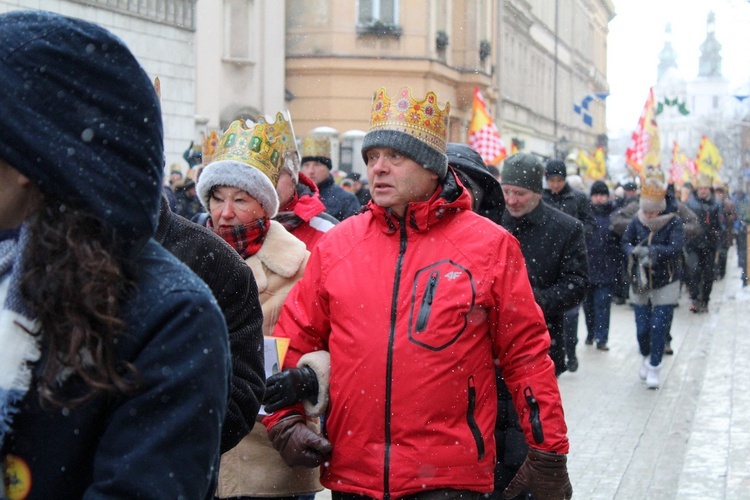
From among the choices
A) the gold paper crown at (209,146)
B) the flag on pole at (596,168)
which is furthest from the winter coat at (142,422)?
the flag on pole at (596,168)

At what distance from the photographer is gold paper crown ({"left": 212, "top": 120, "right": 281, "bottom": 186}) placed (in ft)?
15.1

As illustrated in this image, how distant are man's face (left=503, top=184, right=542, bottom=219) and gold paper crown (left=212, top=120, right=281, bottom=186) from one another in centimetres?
197

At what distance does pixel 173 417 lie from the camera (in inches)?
67.6

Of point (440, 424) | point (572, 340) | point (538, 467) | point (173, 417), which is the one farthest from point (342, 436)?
point (572, 340)

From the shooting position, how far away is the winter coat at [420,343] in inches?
144

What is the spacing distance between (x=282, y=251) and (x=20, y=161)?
108 inches

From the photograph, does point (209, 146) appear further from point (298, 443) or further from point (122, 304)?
point (122, 304)

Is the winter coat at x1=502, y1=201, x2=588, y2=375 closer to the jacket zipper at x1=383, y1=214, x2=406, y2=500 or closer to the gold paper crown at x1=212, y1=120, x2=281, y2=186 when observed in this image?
the gold paper crown at x1=212, y1=120, x2=281, y2=186

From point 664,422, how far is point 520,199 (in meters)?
3.37

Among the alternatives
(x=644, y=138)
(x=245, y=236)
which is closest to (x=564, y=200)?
(x=245, y=236)

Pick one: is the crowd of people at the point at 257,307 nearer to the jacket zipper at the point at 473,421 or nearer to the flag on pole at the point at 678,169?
the jacket zipper at the point at 473,421

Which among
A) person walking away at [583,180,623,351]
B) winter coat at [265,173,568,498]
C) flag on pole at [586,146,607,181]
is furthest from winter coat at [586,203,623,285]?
flag on pole at [586,146,607,181]

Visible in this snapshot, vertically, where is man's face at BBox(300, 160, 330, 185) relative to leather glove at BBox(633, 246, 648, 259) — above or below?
above

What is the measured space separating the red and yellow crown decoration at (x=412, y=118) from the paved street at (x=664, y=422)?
329cm
